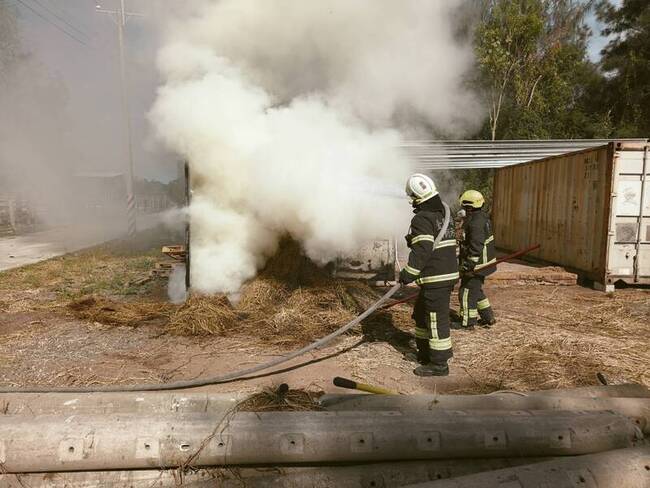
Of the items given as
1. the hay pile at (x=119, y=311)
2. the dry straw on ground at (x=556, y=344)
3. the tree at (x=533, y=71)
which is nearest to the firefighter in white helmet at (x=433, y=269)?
the dry straw on ground at (x=556, y=344)

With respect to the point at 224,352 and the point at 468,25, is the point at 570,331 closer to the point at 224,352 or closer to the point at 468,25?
the point at 224,352

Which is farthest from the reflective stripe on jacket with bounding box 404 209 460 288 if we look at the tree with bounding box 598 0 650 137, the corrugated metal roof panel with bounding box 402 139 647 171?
the tree with bounding box 598 0 650 137

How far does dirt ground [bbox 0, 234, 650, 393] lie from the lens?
410cm

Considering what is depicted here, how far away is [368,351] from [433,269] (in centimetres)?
129

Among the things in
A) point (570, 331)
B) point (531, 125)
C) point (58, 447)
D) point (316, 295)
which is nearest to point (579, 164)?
point (570, 331)

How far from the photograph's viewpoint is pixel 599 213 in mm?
8000

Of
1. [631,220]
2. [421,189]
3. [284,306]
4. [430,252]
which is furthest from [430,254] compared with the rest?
[631,220]

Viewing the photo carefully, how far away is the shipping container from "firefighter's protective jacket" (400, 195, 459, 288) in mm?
5182

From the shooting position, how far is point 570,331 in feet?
18.4

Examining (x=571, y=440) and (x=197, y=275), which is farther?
(x=197, y=275)

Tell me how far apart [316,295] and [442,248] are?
2.63 m

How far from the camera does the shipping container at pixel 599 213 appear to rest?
305 inches

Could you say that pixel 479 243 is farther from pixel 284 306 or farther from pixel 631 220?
pixel 631 220

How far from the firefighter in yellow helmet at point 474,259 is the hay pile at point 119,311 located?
13.2 feet
